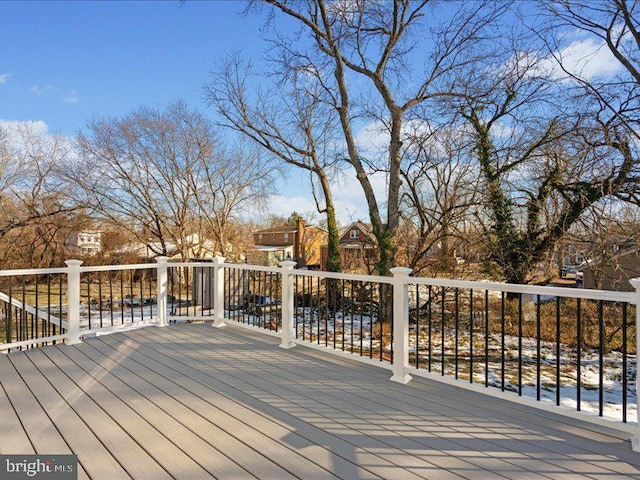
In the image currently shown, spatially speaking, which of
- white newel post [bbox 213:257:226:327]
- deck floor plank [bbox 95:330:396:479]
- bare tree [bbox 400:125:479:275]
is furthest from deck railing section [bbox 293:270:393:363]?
bare tree [bbox 400:125:479:275]

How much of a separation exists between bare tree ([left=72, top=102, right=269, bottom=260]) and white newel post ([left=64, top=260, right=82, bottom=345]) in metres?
12.0

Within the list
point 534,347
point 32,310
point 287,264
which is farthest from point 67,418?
point 534,347

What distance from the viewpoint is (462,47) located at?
9.36m

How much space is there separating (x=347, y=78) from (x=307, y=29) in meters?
1.67

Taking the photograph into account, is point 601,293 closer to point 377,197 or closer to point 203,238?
point 377,197

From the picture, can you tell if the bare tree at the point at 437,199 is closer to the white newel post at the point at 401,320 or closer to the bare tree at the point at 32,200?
the white newel post at the point at 401,320

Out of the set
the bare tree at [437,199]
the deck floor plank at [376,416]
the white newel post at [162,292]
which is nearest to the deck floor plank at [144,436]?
the deck floor plank at [376,416]

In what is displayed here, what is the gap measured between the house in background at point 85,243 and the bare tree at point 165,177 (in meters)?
1.28

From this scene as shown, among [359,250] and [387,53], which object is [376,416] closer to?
[387,53]

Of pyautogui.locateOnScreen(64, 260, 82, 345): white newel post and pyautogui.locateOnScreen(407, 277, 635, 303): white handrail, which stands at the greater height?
pyautogui.locateOnScreen(407, 277, 635, 303): white handrail

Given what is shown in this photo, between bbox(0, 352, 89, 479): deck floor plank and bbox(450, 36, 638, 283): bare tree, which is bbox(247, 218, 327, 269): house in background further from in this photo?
bbox(0, 352, 89, 479): deck floor plank

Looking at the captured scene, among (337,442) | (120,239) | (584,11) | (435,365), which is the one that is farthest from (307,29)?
(120,239)

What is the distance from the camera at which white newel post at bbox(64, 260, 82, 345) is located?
420 cm

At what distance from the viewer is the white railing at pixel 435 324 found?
2666 millimetres
